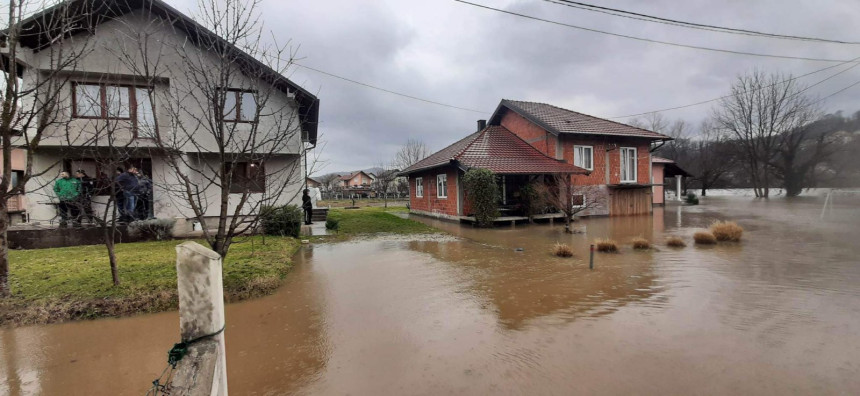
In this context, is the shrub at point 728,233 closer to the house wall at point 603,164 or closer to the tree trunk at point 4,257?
the house wall at point 603,164

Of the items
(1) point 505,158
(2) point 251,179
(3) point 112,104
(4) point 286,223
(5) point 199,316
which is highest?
(3) point 112,104

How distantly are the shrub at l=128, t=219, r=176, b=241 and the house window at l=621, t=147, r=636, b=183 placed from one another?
854 inches

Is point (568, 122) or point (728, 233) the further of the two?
point (568, 122)

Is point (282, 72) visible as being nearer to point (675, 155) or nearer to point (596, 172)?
point (596, 172)

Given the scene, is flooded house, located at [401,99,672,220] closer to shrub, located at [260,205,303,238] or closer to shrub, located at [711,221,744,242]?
shrub, located at [711,221,744,242]

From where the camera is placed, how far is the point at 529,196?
1733 cm

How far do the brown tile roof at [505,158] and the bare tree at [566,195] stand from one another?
871 millimetres

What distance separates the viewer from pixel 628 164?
21.0 meters

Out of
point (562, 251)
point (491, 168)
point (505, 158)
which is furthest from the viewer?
point (505, 158)

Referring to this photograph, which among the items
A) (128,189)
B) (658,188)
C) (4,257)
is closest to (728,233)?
(4,257)

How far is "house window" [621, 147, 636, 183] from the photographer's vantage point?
2091 cm

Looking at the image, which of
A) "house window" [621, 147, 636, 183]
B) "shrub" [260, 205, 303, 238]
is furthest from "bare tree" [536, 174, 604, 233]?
"shrub" [260, 205, 303, 238]

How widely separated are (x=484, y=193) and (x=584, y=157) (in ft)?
26.0

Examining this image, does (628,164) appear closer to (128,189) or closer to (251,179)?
(251,179)
